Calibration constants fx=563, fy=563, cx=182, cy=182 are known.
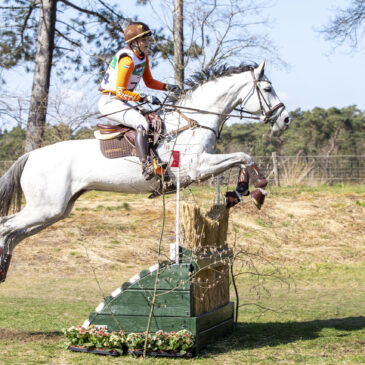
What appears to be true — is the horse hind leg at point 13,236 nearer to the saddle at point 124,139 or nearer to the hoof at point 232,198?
the saddle at point 124,139

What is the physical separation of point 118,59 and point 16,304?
12.7 feet

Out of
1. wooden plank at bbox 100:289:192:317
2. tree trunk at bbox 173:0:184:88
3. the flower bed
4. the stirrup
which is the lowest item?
the flower bed

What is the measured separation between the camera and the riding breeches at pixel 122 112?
5445 millimetres

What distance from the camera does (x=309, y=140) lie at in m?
32.7

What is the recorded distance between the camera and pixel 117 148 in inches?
214

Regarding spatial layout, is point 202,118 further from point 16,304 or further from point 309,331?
point 16,304

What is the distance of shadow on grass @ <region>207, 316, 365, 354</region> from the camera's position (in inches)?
204

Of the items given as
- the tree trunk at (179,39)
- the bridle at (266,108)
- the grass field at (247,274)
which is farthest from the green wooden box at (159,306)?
the tree trunk at (179,39)

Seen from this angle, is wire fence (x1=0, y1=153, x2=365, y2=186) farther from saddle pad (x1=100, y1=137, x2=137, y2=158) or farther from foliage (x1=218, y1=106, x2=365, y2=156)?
foliage (x1=218, y1=106, x2=365, y2=156)

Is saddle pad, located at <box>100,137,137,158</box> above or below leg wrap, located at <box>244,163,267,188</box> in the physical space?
above

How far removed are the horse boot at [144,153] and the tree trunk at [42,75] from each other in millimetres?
Answer: 9410

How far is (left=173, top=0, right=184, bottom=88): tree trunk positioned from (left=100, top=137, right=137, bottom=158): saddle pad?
30.3 ft

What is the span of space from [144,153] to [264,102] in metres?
1.41

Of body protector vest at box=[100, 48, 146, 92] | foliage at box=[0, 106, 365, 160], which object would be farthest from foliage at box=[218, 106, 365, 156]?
body protector vest at box=[100, 48, 146, 92]
